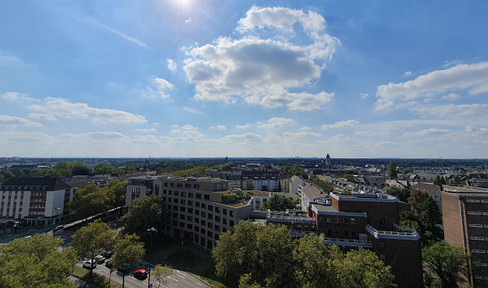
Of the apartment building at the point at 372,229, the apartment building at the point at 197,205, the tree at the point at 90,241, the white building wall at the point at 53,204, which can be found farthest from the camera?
the white building wall at the point at 53,204

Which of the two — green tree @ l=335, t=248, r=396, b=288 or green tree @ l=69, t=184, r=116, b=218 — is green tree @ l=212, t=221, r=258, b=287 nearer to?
green tree @ l=335, t=248, r=396, b=288

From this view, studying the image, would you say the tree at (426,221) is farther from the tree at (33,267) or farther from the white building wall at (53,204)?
the white building wall at (53,204)

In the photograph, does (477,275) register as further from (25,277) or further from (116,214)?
(116,214)

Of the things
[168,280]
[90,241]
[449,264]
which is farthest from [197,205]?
[449,264]

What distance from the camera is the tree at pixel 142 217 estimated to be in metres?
61.7

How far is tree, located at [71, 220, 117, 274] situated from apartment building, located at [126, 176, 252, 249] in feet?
85.3

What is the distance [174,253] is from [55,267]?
3719cm

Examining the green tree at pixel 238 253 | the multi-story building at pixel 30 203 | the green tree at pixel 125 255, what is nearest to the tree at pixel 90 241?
the green tree at pixel 125 255

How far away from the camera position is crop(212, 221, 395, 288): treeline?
28312 mm

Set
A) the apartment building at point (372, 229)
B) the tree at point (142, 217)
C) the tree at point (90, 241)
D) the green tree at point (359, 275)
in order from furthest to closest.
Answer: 1. the tree at point (142, 217)
2. the tree at point (90, 241)
3. the apartment building at point (372, 229)
4. the green tree at point (359, 275)

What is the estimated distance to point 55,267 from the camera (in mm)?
26859

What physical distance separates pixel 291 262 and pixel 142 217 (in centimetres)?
4604

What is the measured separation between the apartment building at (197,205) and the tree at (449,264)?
44.0 meters

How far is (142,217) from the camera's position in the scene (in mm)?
62062
